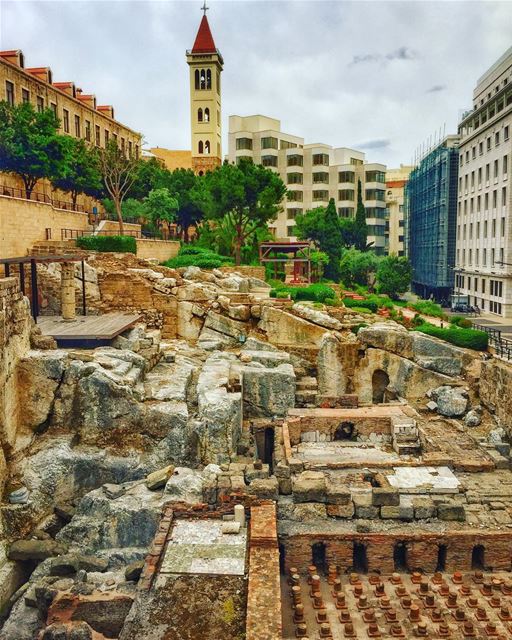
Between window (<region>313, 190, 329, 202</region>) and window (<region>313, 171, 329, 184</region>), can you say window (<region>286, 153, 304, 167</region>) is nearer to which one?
window (<region>313, 171, 329, 184</region>)

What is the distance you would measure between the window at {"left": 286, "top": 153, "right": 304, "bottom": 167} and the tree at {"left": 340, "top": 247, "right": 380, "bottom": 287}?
80.7 ft

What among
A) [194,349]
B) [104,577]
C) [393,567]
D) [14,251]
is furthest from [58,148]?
[393,567]

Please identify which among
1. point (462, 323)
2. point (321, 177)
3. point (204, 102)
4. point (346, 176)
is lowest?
point (462, 323)

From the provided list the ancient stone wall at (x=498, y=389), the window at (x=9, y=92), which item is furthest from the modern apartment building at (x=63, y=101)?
the ancient stone wall at (x=498, y=389)

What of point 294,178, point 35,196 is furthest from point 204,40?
point 35,196

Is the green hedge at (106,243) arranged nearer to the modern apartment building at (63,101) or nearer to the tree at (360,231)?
the modern apartment building at (63,101)

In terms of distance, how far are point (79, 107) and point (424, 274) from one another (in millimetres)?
36071

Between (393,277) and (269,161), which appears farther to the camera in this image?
(269,161)

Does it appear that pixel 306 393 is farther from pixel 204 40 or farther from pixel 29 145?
pixel 204 40

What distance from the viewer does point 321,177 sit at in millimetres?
73188

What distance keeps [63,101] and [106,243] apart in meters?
24.8

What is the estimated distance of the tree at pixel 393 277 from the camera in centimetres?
4481

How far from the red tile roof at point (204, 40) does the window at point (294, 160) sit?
1593cm

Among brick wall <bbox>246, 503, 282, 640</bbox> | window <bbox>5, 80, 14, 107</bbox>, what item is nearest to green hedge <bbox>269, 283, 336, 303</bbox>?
brick wall <bbox>246, 503, 282, 640</bbox>
